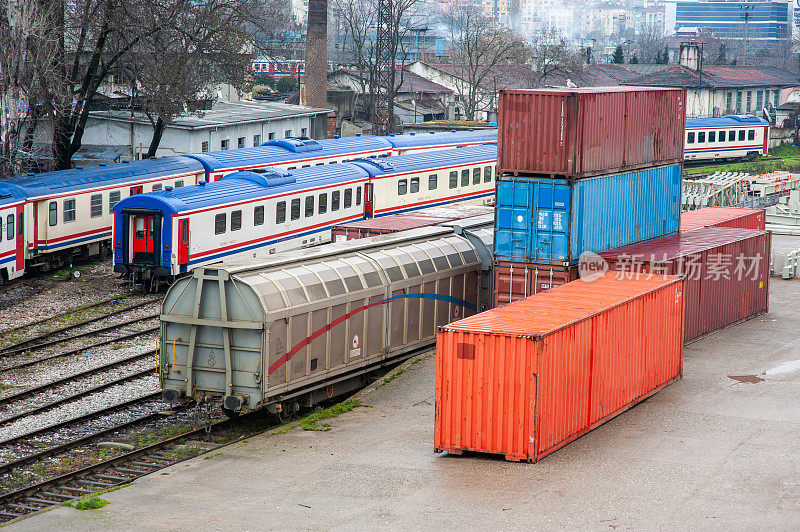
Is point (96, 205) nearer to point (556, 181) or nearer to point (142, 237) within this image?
point (142, 237)

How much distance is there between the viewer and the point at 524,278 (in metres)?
23.6

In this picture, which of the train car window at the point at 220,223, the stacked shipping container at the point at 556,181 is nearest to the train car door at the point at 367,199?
the train car window at the point at 220,223

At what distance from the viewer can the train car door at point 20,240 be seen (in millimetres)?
31319

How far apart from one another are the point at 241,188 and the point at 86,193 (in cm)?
585

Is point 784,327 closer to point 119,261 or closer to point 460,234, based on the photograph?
point 460,234

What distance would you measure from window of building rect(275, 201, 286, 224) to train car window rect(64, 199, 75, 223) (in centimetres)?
698

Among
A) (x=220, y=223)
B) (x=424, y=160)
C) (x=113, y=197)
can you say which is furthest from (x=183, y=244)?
(x=424, y=160)

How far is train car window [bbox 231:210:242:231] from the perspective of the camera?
1268 inches

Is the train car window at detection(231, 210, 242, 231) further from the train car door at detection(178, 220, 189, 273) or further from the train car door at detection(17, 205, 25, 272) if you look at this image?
the train car door at detection(17, 205, 25, 272)

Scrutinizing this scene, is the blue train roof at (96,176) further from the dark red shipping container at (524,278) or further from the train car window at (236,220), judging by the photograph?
the dark red shipping container at (524,278)

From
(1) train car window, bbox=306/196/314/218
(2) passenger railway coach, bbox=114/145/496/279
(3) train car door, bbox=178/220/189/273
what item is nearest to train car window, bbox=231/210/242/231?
(2) passenger railway coach, bbox=114/145/496/279

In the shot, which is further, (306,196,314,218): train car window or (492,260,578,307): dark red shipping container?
(306,196,314,218): train car window

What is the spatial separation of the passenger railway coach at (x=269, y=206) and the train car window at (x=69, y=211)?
385cm

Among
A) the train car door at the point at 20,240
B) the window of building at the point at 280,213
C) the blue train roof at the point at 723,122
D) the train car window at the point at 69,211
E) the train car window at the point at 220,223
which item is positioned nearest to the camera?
the train car door at the point at 20,240
